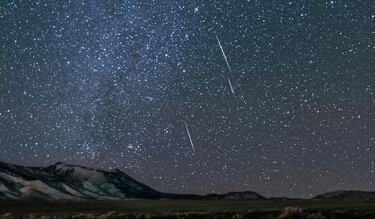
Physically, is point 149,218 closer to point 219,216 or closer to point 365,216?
point 219,216

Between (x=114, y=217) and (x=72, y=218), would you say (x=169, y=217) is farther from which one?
(x=72, y=218)

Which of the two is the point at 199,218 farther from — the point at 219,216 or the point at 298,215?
the point at 298,215

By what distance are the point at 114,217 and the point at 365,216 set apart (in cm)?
2199

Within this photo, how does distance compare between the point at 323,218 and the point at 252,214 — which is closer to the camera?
the point at 323,218

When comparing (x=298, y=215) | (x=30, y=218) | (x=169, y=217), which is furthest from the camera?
(x=30, y=218)

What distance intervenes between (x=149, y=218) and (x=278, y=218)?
1177 centimetres

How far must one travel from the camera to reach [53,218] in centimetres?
5616

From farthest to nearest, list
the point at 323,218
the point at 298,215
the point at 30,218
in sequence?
1. the point at 30,218
2. the point at 298,215
3. the point at 323,218

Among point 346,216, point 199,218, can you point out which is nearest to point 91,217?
point 199,218

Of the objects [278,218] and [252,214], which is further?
[252,214]

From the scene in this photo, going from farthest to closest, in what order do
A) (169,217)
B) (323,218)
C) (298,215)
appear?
(169,217)
(298,215)
(323,218)

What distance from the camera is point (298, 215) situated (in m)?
49.7

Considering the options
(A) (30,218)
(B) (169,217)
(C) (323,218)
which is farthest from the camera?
(A) (30,218)

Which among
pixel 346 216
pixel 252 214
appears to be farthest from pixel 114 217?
pixel 346 216
